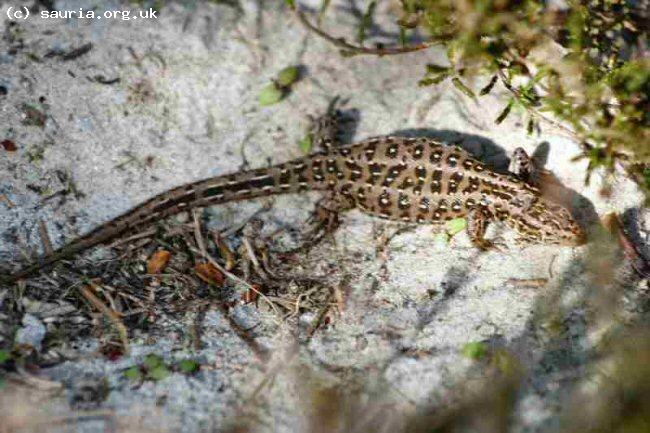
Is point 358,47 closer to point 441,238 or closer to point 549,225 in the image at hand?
point 441,238

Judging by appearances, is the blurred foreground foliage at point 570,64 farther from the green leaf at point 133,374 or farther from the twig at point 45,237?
the twig at point 45,237

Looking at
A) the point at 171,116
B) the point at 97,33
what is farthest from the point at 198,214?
the point at 97,33

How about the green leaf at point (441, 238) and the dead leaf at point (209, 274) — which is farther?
the green leaf at point (441, 238)

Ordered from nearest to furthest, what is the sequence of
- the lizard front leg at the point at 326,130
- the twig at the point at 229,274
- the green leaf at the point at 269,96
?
1. the twig at the point at 229,274
2. the lizard front leg at the point at 326,130
3. the green leaf at the point at 269,96

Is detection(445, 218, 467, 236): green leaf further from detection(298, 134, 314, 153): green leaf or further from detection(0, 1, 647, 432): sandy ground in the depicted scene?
detection(298, 134, 314, 153): green leaf

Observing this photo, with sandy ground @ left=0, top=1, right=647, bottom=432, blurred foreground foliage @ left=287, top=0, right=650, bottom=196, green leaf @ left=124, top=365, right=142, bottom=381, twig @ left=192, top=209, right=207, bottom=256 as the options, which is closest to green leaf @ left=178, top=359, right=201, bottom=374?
sandy ground @ left=0, top=1, right=647, bottom=432

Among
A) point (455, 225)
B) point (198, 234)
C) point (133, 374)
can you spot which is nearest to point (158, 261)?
point (198, 234)

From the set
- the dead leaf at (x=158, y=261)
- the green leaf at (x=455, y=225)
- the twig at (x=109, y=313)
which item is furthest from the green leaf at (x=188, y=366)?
the green leaf at (x=455, y=225)
